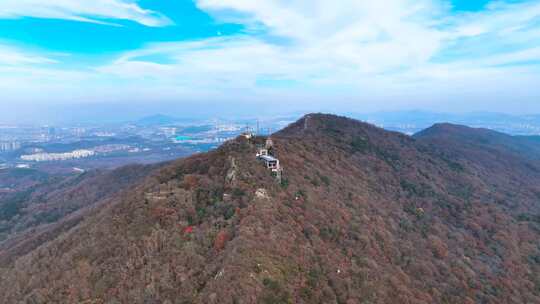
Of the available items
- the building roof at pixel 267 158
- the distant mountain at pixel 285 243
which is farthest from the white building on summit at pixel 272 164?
the distant mountain at pixel 285 243

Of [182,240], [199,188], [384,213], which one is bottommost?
[384,213]

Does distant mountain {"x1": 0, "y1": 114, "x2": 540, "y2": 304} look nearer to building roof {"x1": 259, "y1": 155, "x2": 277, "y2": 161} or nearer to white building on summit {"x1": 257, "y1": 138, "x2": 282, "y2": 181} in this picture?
white building on summit {"x1": 257, "y1": 138, "x2": 282, "y2": 181}

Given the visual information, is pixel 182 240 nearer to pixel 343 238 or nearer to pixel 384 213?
pixel 343 238

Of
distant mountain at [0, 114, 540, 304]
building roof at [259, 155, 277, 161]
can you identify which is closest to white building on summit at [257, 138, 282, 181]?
building roof at [259, 155, 277, 161]

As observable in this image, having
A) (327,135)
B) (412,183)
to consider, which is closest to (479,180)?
(412,183)

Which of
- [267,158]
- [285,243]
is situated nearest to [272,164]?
[267,158]

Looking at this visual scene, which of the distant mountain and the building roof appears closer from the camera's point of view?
the distant mountain

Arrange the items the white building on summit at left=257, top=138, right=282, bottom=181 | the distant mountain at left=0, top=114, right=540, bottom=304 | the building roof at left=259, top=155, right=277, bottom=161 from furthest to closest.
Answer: the building roof at left=259, top=155, right=277, bottom=161 → the white building on summit at left=257, top=138, right=282, bottom=181 → the distant mountain at left=0, top=114, right=540, bottom=304

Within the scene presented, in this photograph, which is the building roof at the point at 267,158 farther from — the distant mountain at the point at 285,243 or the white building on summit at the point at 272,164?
the distant mountain at the point at 285,243
